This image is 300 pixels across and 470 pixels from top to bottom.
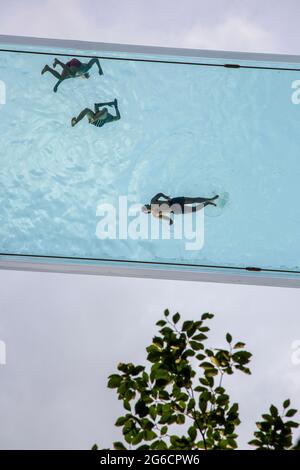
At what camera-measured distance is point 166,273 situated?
15.9 ft

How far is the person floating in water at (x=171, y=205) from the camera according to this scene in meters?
4.97

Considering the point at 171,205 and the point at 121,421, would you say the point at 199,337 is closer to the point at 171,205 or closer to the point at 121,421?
the point at 121,421

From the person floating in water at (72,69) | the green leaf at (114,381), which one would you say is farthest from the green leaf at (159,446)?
the person floating in water at (72,69)

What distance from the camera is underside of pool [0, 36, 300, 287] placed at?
4945 millimetres

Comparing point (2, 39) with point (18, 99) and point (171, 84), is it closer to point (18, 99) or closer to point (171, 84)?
point (18, 99)

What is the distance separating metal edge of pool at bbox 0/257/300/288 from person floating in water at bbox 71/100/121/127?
47.2 inches

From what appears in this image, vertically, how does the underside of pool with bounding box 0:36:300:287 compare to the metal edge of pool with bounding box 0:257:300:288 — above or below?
above

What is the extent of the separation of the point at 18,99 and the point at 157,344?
2.70 m

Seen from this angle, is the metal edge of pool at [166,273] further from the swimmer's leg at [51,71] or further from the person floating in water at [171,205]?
the swimmer's leg at [51,71]

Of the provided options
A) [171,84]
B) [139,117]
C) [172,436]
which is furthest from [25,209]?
[172,436]

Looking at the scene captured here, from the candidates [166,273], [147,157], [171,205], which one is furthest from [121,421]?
[147,157]

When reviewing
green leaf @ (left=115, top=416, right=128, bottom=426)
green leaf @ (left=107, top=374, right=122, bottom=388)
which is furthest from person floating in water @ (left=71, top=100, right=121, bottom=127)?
green leaf @ (left=115, top=416, right=128, bottom=426)

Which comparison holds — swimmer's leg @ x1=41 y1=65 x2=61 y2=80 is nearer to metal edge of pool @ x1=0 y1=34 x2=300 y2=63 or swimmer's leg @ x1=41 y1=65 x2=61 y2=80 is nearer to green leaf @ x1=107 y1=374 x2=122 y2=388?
metal edge of pool @ x1=0 y1=34 x2=300 y2=63

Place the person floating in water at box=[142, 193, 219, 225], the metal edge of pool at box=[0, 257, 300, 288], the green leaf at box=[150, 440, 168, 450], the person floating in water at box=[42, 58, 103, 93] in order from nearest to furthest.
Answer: the green leaf at box=[150, 440, 168, 450], the metal edge of pool at box=[0, 257, 300, 288], the person floating in water at box=[142, 193, 219, 225], the person floating in water at box=[42, 58, 103, 93]
